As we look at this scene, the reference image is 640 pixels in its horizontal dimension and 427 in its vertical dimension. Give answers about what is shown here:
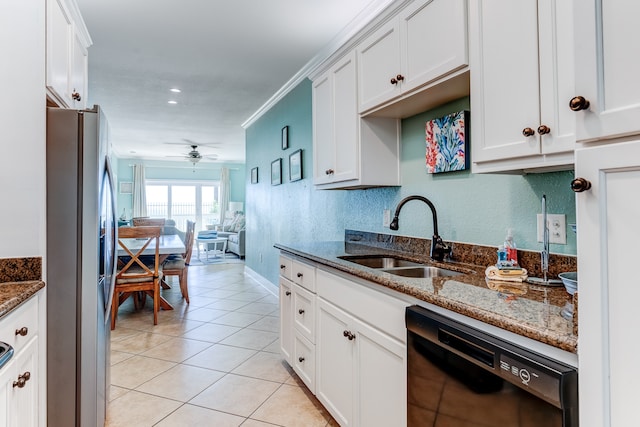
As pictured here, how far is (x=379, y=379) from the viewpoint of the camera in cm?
149

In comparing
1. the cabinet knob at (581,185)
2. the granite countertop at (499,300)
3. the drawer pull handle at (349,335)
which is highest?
the cabinet knob at (581,185)

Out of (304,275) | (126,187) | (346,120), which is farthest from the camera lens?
(126,187)

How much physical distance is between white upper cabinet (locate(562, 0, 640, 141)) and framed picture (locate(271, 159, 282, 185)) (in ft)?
13.2

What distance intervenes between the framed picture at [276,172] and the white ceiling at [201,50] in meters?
0.83

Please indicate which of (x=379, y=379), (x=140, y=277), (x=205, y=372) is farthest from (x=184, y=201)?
(x=379, y=379)

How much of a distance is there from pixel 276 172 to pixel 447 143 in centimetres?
308

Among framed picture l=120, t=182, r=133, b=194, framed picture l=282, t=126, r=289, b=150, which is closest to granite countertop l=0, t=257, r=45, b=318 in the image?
framed picture l=282, t=126, r=289, b=150

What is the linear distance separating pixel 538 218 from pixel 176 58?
3.24m

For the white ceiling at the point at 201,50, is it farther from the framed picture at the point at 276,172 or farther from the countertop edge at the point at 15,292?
the countertop edge at the point at 15,292

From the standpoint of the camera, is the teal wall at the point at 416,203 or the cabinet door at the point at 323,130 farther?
the cabinet door at the point at 323,130

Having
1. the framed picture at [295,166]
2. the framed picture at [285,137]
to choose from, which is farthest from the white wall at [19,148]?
the framed picture at [285,137]

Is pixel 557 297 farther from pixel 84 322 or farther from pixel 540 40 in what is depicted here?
pixel 84 322

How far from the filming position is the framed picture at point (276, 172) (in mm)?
4643

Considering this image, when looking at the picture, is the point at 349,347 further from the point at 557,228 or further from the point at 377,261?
the point at 557,228
